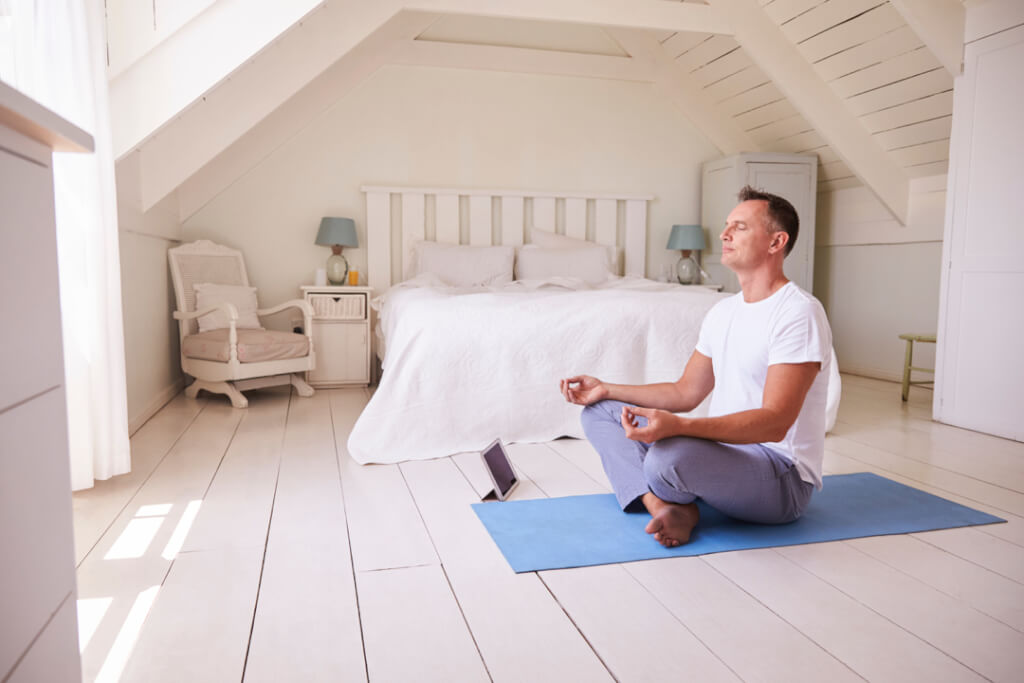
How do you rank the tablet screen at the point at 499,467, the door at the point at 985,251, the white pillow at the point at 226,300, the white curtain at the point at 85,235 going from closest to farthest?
1. the white curtain at the point at 85,235
2. the tablet screen at the point at 499,467
3. the door at the point at 985,251
4. the white pillow at the point at 226,300

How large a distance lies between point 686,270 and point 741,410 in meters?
3.47

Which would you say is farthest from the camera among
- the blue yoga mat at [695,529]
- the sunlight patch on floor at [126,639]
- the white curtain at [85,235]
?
the white curtain at [85,235]

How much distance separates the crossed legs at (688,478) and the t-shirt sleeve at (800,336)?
0.28m

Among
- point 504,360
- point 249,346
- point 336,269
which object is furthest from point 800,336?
point 336,269

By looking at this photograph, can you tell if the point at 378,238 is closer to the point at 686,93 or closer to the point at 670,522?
the point at 686,93

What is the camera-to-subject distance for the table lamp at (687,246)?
520 centimetres

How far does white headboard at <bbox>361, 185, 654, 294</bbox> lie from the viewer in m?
4.87

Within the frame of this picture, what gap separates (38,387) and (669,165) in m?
5.24

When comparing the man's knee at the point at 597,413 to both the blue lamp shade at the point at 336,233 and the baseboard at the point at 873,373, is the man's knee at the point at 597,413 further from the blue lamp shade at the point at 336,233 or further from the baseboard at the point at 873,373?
the baseboard at the point at 873,373

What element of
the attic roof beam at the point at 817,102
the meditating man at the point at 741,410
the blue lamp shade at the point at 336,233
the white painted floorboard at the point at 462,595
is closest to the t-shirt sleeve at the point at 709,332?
the meditating man at the point at 741,410

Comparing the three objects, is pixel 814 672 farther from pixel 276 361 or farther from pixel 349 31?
pixel 349 31

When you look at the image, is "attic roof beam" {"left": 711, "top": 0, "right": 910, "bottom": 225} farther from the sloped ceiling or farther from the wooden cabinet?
the wooden cabinet

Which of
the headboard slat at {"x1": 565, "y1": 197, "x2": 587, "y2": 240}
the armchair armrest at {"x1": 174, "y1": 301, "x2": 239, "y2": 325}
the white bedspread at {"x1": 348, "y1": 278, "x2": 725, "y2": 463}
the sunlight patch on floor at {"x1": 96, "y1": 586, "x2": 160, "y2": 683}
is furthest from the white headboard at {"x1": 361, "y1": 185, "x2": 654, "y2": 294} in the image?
the sunlight patch on floor at {"x1": 96, "y1": 586, "x2": 160, "y2": 683}

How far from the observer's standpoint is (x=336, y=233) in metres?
4.55
